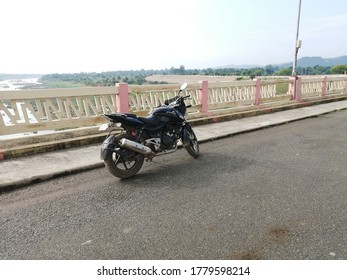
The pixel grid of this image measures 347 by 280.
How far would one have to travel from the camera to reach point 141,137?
13.7ft

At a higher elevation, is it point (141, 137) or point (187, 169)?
point (141, 137)

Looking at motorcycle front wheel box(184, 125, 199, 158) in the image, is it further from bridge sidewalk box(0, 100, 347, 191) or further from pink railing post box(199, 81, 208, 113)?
pink railing post box(199, 81, 208, 113)

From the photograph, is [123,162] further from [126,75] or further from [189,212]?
[126,75]

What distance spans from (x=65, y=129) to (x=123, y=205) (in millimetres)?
3297

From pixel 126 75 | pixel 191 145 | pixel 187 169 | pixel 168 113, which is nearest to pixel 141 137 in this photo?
pixel 168 113

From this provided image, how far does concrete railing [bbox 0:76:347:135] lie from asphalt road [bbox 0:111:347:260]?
1.88 meters

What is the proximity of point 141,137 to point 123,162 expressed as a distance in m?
0.51

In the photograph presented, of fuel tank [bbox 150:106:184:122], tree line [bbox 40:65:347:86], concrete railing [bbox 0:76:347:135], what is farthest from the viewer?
tree line [bbox 40:65:347:86]

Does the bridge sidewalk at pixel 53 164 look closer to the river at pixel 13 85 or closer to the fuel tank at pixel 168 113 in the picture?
the fuel tank at pixel 168 113

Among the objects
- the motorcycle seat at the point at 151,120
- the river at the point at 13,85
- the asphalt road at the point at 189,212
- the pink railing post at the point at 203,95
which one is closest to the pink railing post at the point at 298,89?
the pink railing post at the point at 203,95

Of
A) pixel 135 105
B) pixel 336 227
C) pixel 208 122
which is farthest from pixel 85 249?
pixel 208 122

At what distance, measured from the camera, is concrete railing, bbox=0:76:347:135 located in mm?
5012

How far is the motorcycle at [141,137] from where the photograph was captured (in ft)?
12.6

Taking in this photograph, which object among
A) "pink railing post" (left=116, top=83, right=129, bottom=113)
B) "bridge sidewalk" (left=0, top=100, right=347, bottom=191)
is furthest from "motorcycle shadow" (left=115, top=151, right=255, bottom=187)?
"pink railing post" (left=116, top=83, right=129, bottom=113)
